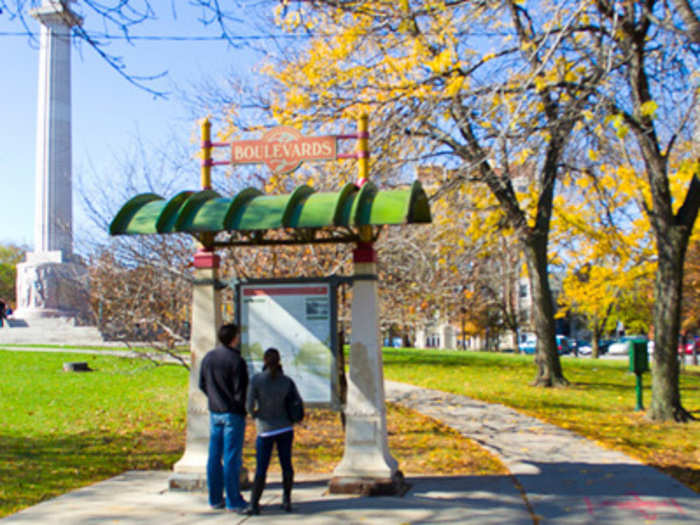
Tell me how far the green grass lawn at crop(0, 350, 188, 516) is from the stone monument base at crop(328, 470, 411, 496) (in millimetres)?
2841

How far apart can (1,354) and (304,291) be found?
19558 millimetres

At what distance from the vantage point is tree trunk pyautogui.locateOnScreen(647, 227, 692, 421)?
37.3 feet

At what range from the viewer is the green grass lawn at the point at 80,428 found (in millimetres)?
8180

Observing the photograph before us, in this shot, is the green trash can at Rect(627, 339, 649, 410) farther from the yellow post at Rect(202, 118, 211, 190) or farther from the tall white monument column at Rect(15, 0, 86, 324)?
the tall white monument column at Rect(15, 0, 86, 324)


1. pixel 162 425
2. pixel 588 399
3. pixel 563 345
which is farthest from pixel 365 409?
pixel 563 345

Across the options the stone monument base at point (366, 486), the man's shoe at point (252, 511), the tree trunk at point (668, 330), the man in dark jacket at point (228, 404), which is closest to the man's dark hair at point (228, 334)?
the man in dark jacket at point (228, 404)

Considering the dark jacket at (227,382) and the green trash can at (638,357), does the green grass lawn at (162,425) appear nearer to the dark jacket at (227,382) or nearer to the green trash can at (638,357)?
the green trash can at (638,357)

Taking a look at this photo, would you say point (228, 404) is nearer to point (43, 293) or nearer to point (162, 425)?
point (162, 425)

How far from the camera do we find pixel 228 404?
6531mm

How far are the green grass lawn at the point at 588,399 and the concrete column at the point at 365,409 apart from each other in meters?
3.39

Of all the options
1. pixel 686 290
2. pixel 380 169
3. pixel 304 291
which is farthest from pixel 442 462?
pixel 686 290

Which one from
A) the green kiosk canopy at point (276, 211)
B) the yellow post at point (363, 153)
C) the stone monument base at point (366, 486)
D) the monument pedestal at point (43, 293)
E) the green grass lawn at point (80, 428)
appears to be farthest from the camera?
the monument pedestal at point (43, 293)

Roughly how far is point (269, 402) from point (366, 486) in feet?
4.52

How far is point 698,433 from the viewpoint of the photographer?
10.5 m
